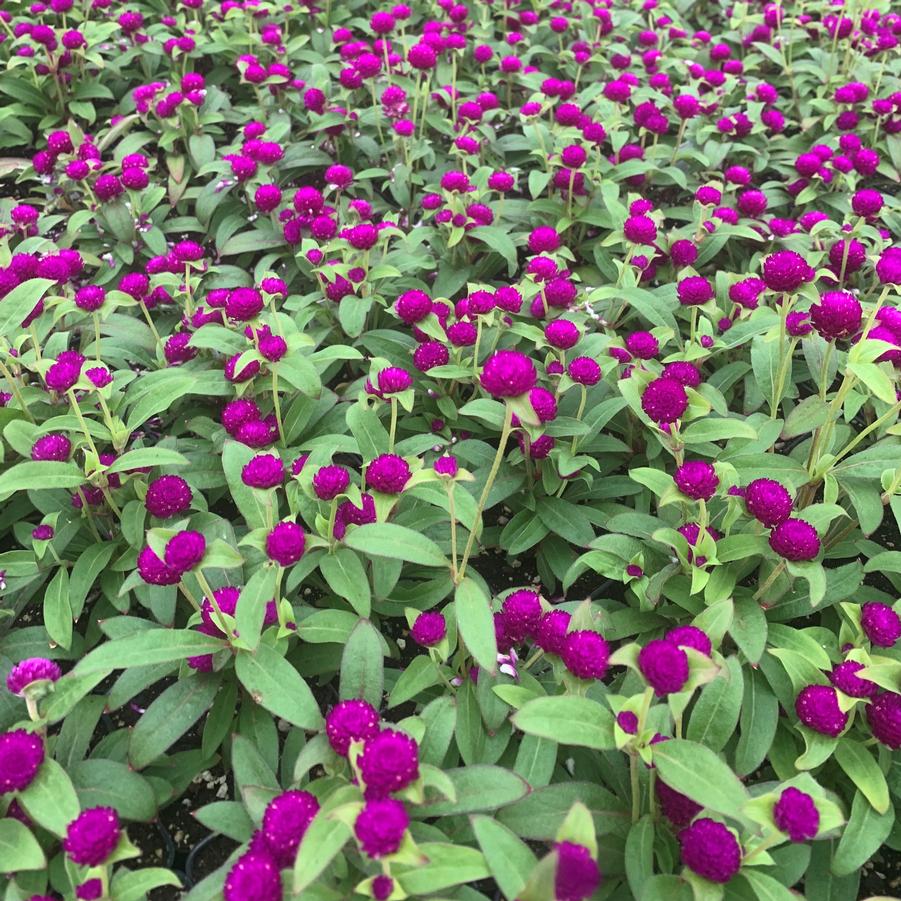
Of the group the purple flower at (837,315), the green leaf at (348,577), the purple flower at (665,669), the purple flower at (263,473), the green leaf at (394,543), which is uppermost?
the purple flower at (837,315)

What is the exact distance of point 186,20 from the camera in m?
5.20

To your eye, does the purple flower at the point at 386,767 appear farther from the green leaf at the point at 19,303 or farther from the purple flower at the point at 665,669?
the green leaf at the point at 19,303

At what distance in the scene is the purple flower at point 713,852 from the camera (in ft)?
4.92

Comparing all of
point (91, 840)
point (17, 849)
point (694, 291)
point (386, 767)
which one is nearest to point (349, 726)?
point (386, 767)

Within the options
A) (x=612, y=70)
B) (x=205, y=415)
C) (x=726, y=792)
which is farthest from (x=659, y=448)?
(x=612, y=70)

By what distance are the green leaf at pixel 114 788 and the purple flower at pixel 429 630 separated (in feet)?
2.55

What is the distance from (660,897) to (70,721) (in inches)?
61.1

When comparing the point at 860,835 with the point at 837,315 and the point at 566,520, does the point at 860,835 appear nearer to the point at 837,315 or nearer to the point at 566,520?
the point at 566,520

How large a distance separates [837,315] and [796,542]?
2.33 feet

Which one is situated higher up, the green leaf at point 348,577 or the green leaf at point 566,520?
the green leaf at point 348,577

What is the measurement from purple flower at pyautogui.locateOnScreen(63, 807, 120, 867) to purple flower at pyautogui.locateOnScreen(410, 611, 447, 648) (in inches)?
31.0

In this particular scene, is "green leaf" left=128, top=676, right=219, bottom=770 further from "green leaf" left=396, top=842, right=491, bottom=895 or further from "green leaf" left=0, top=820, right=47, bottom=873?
"green leaf" left=396, top=842, right=491, bottom=895

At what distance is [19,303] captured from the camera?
252 cm

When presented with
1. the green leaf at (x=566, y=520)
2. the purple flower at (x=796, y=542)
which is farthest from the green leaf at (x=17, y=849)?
the purple flower at (x=796, y=542)
